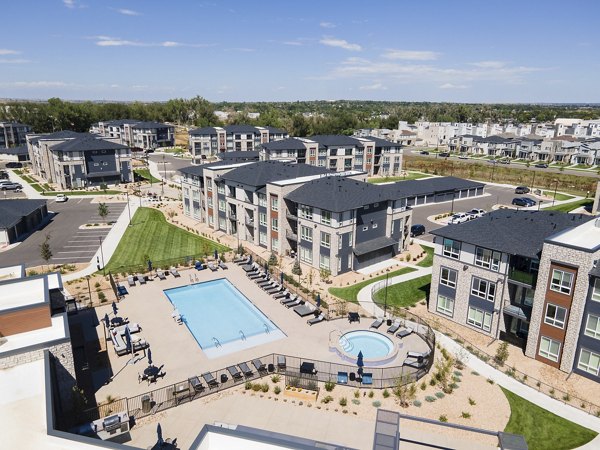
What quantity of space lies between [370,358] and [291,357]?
608 cm

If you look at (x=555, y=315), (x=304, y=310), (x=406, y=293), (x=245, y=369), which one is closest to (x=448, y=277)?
(x=406, y=293)

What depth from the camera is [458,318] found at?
→ 121ft

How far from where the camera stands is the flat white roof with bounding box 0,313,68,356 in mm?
23656

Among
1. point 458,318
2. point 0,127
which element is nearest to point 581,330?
point 458,318

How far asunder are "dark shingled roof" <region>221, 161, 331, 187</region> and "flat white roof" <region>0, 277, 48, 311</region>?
1130 inches

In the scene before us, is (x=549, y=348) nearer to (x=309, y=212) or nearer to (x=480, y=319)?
(x=480, y=319)

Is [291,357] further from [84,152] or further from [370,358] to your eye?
[84,152]

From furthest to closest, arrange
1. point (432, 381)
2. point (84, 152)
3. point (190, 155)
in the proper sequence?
point (190, 155) → point (84, 152) → point (432, 381)

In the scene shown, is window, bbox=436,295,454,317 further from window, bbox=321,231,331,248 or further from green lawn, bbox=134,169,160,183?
green lawn, bbox=134,169,160,183

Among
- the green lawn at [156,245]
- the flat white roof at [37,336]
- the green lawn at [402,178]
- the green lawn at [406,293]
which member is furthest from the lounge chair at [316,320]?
the green lawn at [402,178]

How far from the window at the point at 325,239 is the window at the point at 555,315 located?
21878 millimetres

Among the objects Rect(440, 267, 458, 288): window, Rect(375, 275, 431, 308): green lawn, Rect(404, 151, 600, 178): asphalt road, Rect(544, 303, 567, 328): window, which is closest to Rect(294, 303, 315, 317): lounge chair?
Rect(375, 275, 431, 308): green lawn

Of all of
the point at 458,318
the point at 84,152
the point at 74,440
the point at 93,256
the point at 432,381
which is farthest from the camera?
the point at 84,152

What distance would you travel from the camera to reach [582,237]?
1215 inches
